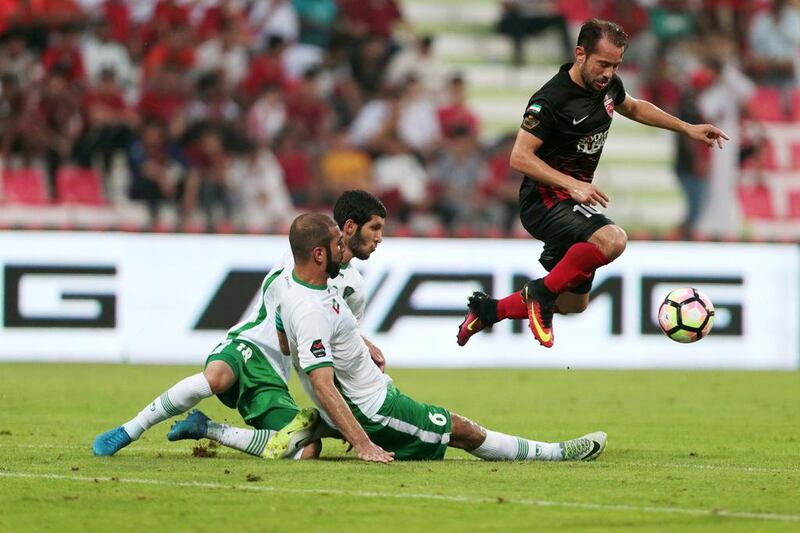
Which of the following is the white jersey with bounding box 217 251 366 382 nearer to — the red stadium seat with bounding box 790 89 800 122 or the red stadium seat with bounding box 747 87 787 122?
the red stadium seat with bounding box 747 87 787 122

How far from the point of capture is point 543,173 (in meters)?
8.62

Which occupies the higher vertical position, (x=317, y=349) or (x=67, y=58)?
(x=67, y=58)

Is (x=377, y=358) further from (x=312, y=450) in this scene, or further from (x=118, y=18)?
(x=118, y=18)

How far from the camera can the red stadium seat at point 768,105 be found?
2265 cm

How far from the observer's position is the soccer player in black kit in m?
8.69

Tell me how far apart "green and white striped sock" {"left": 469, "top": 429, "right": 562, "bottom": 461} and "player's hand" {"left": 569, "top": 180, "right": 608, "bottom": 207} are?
1400 millimetres

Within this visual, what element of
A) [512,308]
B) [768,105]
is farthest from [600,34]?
[768,105]

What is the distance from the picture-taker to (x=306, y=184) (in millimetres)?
18953

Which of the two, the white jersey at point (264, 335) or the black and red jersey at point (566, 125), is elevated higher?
the black and red jersey at point (566, 125)

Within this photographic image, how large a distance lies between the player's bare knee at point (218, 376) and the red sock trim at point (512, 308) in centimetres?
196

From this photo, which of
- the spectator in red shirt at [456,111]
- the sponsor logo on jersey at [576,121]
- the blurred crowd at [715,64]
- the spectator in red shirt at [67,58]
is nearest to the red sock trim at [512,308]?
the sponsor logo on jersey at [576,121]

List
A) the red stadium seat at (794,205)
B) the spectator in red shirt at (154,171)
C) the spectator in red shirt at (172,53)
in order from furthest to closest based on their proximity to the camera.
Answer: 1. the red stadium seat at (794,205)
2. the spectator in red shirt at (172,53)
3. the spectator in red shirt at (154,171)

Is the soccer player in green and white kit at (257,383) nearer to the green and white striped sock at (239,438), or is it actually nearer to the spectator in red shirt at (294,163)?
the green and white striped sock at (239,438)

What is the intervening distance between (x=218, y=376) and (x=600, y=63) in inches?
113
